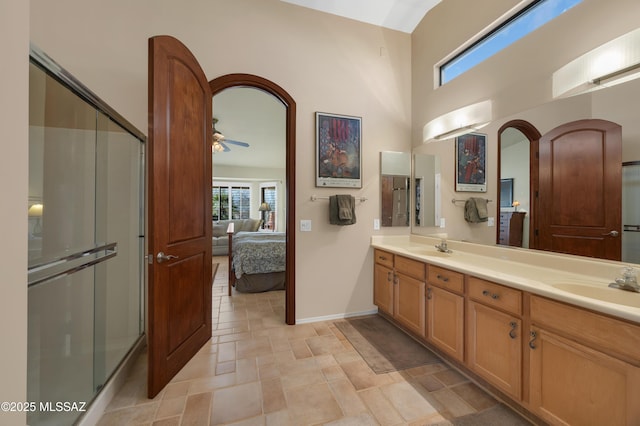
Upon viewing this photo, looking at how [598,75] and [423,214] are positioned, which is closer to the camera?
[598,75]

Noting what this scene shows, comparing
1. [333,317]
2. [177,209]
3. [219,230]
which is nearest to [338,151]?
[177,209]

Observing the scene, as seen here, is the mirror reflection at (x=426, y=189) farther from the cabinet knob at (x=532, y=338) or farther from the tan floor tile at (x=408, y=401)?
the tan floor tile at (x=408, y=401)

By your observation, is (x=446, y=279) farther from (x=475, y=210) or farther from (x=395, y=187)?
(x=395, y=187)

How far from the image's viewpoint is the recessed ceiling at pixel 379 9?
105 inches

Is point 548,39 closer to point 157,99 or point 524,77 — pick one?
point 524,77

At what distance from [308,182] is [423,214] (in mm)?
1404

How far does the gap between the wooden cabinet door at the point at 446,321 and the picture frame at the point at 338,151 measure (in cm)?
140

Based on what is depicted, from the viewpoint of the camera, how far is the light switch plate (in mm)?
2707

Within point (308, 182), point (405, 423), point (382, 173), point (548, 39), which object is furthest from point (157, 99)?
point (548, 39)

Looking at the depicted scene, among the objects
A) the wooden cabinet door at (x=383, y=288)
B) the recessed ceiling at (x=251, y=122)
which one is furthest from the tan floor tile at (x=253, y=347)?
the recessed ceiling at (x=251, y=122)

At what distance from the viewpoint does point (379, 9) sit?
2.77 m

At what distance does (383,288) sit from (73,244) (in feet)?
8.58

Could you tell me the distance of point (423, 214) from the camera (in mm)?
2975

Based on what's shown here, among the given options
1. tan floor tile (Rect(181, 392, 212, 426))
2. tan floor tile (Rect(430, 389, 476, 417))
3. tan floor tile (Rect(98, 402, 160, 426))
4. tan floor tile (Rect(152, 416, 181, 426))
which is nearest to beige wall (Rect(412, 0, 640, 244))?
tan floor tile (Rect(430, 389, 476, 417))
